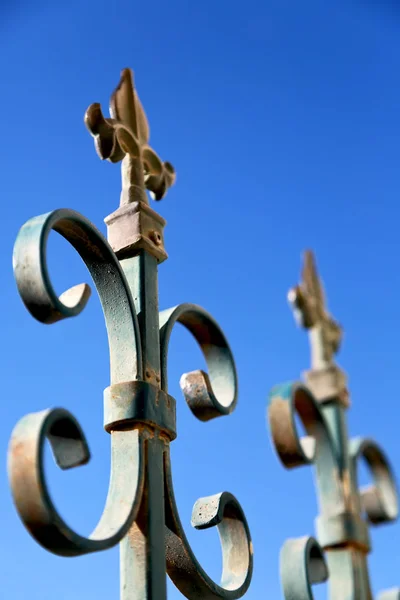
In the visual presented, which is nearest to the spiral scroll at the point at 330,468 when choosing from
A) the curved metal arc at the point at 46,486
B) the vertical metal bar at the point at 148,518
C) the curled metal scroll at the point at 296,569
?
the curled metal scroll at the point at 296,569

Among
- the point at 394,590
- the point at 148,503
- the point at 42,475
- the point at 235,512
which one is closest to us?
the point at 42,475

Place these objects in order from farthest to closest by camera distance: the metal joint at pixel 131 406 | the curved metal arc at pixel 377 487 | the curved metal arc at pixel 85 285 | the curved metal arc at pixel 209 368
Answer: the curved metal arc at pixel 377 487, the curved metal arc at pixel 209 368, the metal joint at pixel 131 406, the curved metal arc at pixel 85 285

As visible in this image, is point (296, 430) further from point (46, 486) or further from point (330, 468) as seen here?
point (46, 486)

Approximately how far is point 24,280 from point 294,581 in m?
0.92

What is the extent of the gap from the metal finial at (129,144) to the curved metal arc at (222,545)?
1.90ft

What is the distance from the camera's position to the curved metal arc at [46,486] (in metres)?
1.14

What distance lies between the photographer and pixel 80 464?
124cm

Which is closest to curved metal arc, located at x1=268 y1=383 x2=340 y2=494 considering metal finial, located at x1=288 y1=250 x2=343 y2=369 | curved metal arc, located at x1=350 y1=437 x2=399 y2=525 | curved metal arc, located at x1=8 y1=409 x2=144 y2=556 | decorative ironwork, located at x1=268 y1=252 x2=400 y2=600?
decorative ironwork, located at x1=268 y1=252 x2=400 y2=600

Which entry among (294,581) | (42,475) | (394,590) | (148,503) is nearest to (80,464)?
(42,475)

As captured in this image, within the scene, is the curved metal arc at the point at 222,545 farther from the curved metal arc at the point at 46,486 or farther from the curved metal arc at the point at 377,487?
the curved metal arc at the point at 377,487

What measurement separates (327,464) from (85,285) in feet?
4.35

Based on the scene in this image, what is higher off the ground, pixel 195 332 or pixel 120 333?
pixel 195 332

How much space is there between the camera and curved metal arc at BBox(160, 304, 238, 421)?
1.64m

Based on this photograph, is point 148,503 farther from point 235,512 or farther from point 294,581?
point 294,581
